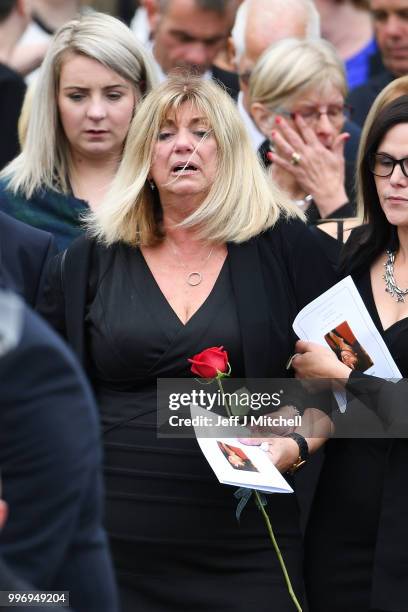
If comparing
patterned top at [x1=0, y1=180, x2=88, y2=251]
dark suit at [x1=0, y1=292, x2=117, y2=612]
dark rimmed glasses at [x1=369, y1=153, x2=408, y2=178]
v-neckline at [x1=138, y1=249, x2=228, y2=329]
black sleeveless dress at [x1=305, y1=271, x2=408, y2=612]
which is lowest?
black sleeveless dress at [x1=305, y1=271, x2=408, y2=612]

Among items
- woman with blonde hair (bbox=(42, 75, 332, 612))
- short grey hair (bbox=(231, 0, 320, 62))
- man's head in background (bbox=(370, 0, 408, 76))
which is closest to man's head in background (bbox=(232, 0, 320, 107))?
short grey hair (bbox=(231, 0, 320, 62))

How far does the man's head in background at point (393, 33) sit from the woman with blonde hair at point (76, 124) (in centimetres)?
177

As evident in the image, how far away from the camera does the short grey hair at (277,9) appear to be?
6.45 m

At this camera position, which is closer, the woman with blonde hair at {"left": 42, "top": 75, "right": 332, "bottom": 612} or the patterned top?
the woman with blonde hair at {"left": 42, "top": 75, "right": 332, "bottom": 612}

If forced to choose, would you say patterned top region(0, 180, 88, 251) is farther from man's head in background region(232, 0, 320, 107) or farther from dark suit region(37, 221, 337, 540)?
man's head in background region(232, 0, 320, 107)

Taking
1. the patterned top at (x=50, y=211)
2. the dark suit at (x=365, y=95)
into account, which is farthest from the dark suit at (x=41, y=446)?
the dark suit at (x=365, y=95)

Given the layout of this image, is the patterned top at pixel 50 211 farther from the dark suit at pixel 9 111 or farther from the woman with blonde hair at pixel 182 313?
the dark suit at pixel 9 111

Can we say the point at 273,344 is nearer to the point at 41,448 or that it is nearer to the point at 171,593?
the point at 171,593

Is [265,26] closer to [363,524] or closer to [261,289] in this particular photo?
[261,289]

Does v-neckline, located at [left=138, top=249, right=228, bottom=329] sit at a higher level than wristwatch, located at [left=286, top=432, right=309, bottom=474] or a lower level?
higher

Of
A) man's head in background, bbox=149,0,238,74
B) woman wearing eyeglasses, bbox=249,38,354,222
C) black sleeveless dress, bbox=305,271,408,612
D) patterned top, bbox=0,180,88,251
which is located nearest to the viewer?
black sleeveless dress, bbox=305,271,408,612

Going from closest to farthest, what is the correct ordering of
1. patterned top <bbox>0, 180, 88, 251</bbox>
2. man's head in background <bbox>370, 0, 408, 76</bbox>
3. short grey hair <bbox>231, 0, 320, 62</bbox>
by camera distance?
patterned top <bbox>0, 180, 88, 251</bbox> → short grey hair <bbox>231, 0, 320, 62</bbox> → man's head in background <bbox>370, 0, 408, 76</bbox>

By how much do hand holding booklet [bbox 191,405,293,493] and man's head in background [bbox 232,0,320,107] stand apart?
2.65m

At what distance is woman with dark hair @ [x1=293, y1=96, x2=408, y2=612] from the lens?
4105 millimetres
